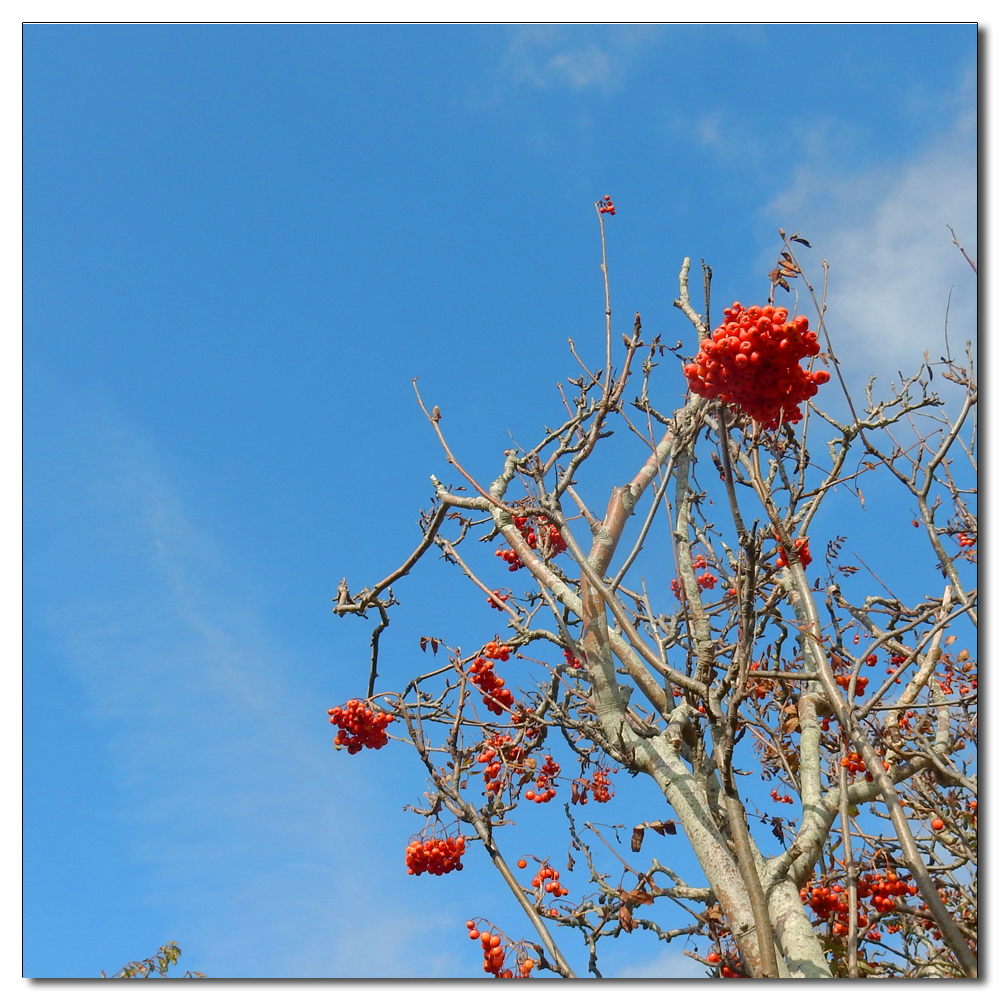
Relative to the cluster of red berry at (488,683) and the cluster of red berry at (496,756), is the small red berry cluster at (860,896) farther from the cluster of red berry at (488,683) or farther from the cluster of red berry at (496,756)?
the cluster of red berry at (488,683)

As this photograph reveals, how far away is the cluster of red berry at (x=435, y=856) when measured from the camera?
3.02m

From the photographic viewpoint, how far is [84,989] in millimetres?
2213

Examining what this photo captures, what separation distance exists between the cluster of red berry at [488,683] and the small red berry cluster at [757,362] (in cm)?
176

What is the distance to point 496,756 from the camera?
11.0ft

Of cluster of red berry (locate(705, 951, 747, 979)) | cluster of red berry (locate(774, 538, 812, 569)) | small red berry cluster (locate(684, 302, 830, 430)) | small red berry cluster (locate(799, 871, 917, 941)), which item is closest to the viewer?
small red berry cluster (locate(684, 302, 830, 430))

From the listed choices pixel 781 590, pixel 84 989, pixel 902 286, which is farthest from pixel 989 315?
pixel 84 989

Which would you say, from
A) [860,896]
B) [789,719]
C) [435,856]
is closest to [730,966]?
[860,896]

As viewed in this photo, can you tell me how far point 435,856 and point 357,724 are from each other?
589mm

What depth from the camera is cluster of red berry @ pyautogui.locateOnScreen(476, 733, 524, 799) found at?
3303 mm

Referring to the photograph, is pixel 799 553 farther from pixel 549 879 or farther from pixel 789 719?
pixel 549 879

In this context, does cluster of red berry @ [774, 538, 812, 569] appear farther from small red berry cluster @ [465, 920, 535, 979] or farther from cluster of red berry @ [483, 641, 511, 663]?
small red berry cluster @ [465, 920, 535, 979]

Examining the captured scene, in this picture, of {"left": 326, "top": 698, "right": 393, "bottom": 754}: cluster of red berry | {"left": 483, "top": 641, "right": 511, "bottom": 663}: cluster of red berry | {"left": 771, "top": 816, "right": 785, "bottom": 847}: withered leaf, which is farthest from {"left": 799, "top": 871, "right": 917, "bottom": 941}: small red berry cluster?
{"left": 326, "top": 698, "right": 393, "bottom": 754}: cluster of red berry

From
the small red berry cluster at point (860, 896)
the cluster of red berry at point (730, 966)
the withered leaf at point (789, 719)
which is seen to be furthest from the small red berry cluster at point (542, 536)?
the small red berry cluster at point (860, 896)

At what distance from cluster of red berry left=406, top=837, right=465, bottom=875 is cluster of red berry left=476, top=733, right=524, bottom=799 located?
29cm
